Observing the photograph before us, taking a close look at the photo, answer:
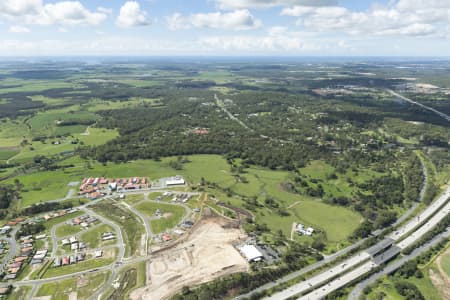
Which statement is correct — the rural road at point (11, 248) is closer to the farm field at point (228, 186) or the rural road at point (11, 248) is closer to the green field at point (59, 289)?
the green field at point (59, 289)

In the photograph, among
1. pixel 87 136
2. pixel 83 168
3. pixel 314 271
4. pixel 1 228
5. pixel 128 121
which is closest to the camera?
pixel 314 271

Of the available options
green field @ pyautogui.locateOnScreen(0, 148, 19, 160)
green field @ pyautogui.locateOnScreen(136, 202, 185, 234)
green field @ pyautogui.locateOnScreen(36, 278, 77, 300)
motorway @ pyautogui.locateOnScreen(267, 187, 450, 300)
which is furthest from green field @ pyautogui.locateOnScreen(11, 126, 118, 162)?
motorway @ pyautogui.locateOnScreen(267, 187, 450, 300)

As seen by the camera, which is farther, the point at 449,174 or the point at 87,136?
the point at 87,136

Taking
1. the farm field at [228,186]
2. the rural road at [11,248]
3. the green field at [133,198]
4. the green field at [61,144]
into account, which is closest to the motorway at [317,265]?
the farm field at [228,186]

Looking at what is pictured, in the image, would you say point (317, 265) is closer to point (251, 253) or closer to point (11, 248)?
point (251, 253)

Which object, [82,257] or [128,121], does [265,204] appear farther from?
[128,121]

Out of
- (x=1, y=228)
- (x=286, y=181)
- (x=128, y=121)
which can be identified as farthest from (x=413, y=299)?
(x=128, y=121)

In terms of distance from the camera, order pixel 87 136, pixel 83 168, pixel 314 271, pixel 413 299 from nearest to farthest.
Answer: pixel 413 299 → pixel 314 271 → pixel 83 168 → pixel 87 136

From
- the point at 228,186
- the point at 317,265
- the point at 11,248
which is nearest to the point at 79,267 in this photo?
the point at 11,248
